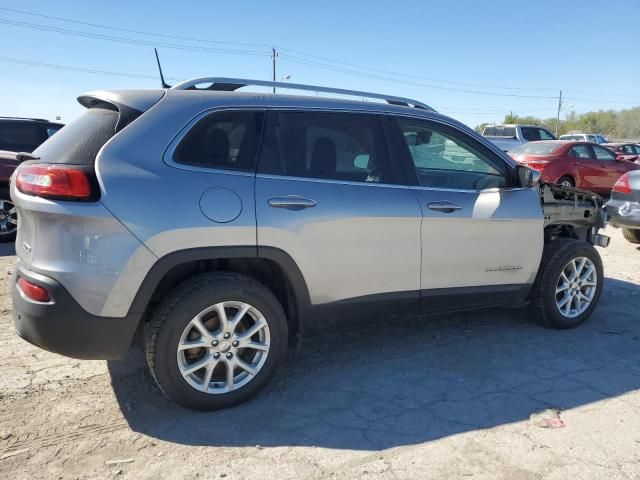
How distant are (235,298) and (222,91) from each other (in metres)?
1.28

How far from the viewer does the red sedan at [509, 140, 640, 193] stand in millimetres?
12547

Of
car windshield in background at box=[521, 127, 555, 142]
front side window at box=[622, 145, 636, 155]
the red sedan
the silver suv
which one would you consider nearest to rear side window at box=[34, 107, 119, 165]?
the silver suv

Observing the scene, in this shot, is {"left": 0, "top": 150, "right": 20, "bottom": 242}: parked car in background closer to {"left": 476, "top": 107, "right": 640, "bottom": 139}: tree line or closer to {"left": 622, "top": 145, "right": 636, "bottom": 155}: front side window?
{"left": 622, "top": 145, "right": 636, "bottom": 155}: front side window

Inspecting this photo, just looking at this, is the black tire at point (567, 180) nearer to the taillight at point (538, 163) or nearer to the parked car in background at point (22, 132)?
the taillight at point (538, 163)

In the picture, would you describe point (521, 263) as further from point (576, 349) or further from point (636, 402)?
point (636, 402)

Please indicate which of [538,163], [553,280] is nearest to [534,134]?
[538,163]

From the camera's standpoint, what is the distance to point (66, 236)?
8.79 ft

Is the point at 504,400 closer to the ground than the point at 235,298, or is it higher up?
closer to the ground

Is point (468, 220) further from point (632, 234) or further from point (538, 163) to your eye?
point (538, 163)

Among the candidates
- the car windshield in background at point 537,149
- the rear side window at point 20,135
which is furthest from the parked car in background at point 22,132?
the car windshield in background at point 537,149

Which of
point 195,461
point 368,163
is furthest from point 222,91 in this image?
point 195,461

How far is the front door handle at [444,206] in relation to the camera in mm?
3631

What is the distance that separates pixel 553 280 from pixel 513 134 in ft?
49.1

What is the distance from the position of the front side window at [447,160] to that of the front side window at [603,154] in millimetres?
11070
